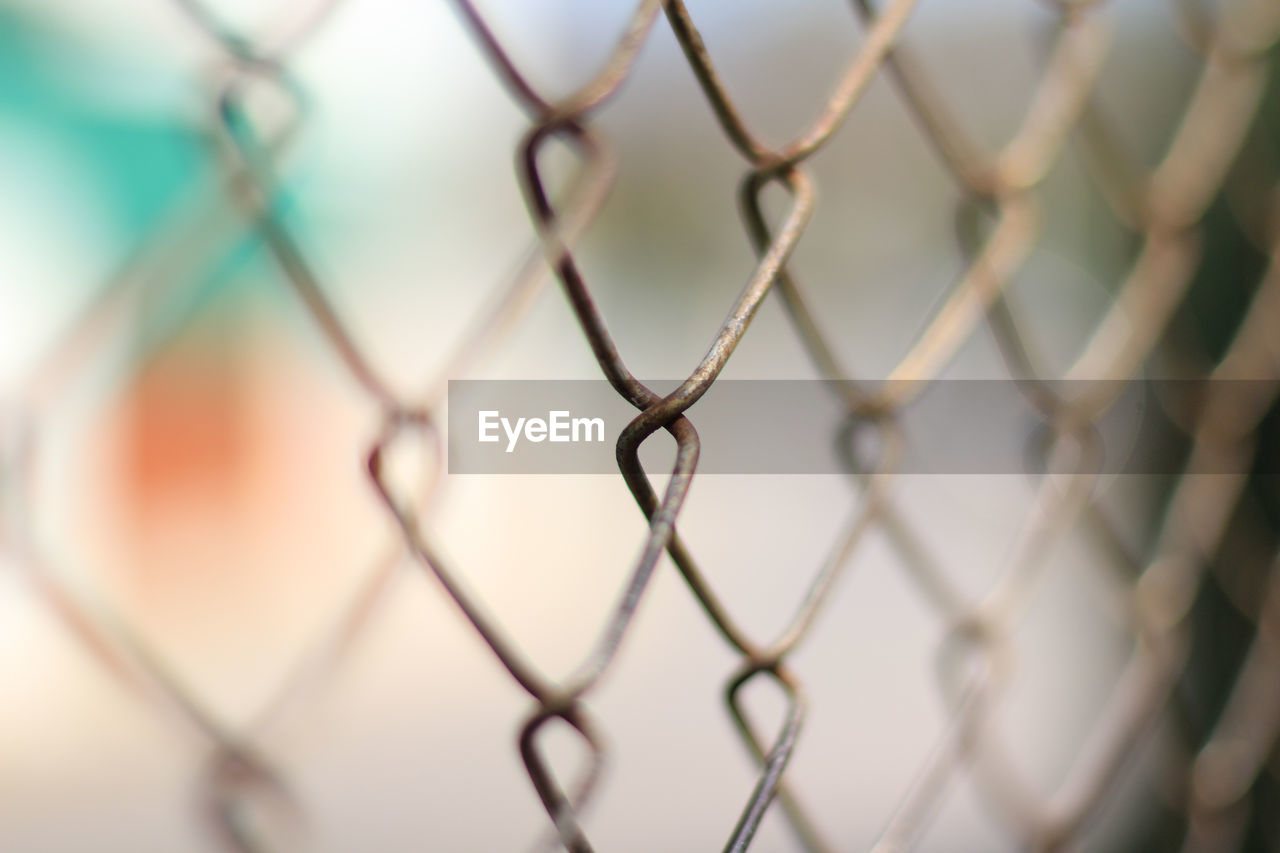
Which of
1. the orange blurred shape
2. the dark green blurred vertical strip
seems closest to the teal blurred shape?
the orange blurred shape

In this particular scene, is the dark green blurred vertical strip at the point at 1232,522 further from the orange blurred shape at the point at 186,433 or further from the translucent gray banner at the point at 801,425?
the orange blurred shape at the point at 186,433

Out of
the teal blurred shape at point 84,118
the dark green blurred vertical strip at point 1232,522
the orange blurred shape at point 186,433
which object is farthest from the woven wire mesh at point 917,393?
the orange blurred shape at point 186,433

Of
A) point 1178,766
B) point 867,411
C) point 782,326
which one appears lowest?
point 1178,766

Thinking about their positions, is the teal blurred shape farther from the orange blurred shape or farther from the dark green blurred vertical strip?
the dark green blurred vertical strip

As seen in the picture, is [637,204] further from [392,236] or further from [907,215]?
[392,236]

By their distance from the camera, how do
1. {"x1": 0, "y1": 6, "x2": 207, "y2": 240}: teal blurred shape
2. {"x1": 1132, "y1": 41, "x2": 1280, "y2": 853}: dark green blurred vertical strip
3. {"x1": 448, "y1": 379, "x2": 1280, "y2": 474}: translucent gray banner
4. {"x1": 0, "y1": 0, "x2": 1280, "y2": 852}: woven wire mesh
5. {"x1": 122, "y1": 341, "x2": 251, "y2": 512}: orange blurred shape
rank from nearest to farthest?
{"x1": 0, "y1": 0, "x2": 1280, "y2": 852}: woven wire mesh, {"x1": 448, "y1": 379, "x2": 1280, "y2": 474}: translucent gray banner, {"x1": 1132, "y1": 41, "x2": 1280, "y2": 853}: dark green blurred vertical strip, {"x1": 0, "y1": 6, "x2": 207, "y2": 240}: teal blurred shape, {"x1": 122, "y1": 341, "x2": 251, "y2": 512}: orange blurred shape

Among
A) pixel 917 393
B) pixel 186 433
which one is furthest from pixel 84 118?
pixel 917 393

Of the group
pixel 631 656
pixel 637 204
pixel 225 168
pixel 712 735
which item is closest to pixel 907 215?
pixel 637 204

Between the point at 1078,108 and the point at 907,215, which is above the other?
the point at 907,215
